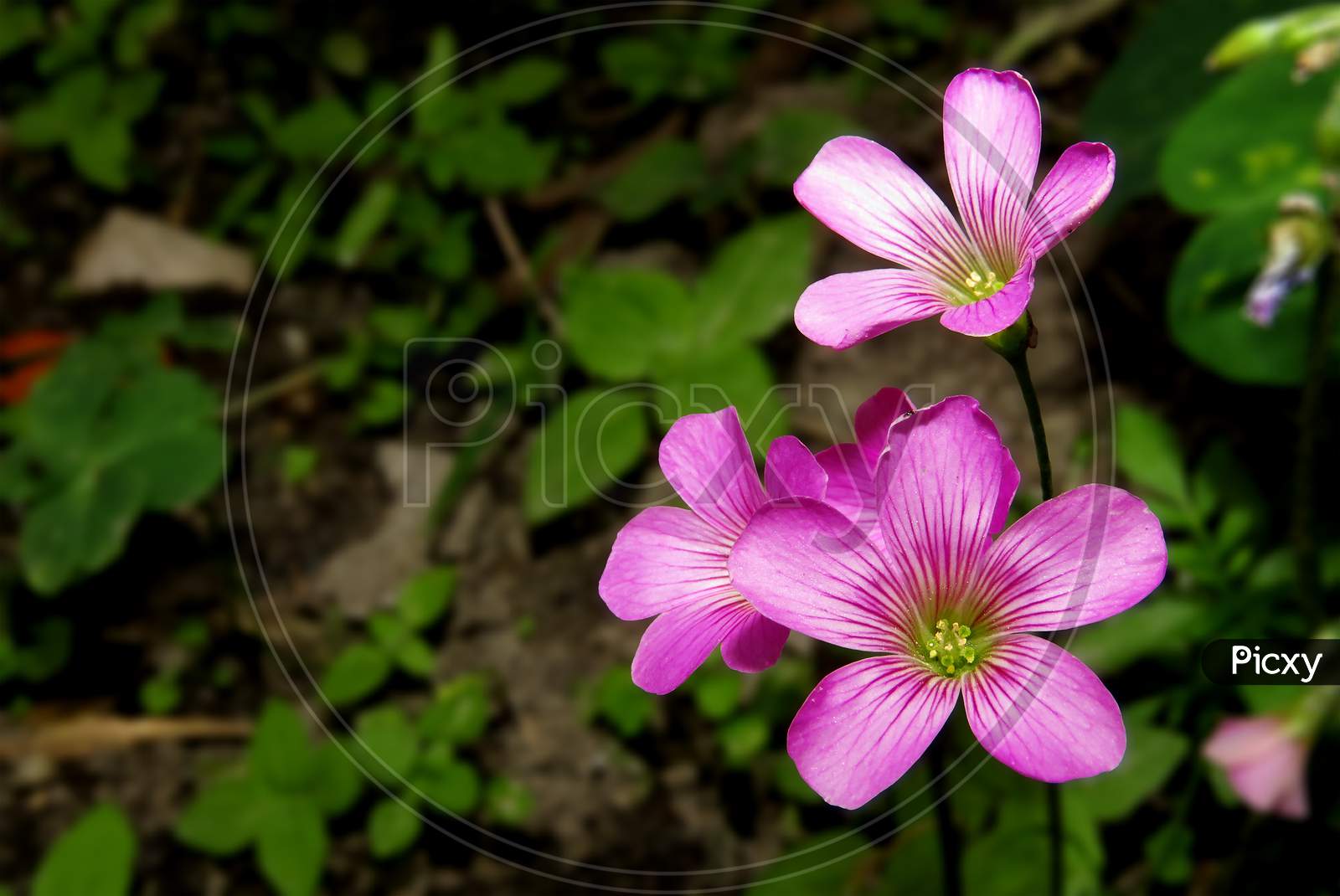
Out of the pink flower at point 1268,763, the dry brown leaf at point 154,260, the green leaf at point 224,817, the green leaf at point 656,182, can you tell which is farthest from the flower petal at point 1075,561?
the dry brown leaf at point 154,260

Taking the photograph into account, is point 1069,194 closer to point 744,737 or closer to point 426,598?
point 744,737

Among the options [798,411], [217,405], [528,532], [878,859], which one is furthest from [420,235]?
[878,859]

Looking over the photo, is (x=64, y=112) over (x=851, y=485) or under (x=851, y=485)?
over

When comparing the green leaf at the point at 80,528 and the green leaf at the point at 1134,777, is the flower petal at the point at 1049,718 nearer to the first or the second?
the green leaf at the point at 1134,777

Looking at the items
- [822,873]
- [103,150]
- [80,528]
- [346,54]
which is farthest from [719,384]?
[103,150]

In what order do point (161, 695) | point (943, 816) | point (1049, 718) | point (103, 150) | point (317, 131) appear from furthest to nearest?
point (103, 150), point (317, 131), point (161, 695), point (943, 816), point (1049, 718)

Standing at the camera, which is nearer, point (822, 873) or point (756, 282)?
point (822, 873)
